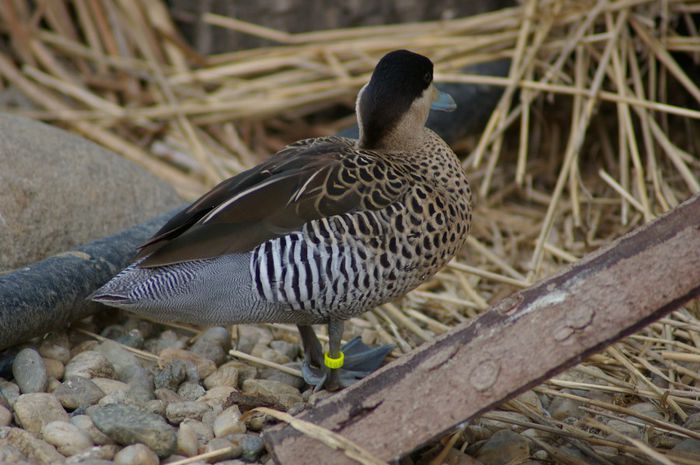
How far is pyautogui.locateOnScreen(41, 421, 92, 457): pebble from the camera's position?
2.16m

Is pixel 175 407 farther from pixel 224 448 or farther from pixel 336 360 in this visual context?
pixel 336 360

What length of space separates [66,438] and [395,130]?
125cm

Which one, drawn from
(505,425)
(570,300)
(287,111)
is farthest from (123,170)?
(570,300)

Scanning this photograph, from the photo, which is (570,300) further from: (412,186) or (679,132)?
(679,132)

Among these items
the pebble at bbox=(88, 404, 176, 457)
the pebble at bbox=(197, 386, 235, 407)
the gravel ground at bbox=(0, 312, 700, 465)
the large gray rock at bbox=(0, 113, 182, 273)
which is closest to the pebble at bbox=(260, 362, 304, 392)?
the gravel ground at bbox=(0, 312, 700, 465)

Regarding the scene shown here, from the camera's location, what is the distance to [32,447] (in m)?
2.14

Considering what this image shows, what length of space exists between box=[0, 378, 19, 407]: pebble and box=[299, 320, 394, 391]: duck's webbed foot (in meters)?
0.81

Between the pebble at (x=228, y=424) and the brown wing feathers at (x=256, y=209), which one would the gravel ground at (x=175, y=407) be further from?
the brown wing feathers at (x=256, y=209)

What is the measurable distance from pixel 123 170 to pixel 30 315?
3.06 feet

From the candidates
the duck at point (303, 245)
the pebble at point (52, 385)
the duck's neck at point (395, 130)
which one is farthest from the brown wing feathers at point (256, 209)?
the pebble at point (52, 385)

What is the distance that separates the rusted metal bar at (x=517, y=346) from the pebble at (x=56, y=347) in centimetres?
102

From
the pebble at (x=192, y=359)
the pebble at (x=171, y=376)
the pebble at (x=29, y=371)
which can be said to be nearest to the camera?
the pebble at (x=29, y=371)

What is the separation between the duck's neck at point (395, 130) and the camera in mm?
2648

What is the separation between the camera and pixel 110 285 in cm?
243
